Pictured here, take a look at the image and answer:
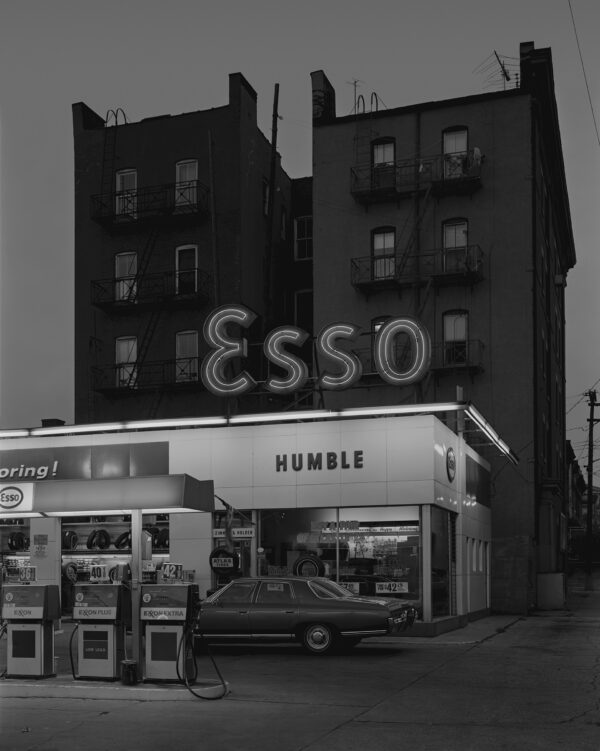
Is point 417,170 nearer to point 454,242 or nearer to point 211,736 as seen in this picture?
point 454,242

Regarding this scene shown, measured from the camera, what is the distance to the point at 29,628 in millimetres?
15664

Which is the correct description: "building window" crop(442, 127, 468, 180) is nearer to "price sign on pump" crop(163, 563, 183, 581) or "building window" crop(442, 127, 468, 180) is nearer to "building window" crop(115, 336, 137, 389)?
"building window" crop(115, 336, 137, 389)

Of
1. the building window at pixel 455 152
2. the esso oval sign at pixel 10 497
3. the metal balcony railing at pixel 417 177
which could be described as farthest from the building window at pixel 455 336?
the esso oval sign at pixel 10 497

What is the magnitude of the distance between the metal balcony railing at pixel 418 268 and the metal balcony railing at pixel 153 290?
19.1 feet

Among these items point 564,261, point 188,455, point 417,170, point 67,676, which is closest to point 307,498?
point 188,455

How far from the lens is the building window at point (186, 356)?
39469mm

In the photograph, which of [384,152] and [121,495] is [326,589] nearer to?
[121,495]

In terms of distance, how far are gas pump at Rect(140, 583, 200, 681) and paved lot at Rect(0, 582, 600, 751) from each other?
0.55 metres

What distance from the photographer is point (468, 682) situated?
16.2 metres

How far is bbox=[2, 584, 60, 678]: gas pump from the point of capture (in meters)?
15.6

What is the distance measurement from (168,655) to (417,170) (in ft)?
91.8

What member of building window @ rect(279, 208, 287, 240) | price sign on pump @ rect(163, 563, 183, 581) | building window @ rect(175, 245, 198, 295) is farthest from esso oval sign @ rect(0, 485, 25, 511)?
building window @ rect(279, 208, 287, 240)

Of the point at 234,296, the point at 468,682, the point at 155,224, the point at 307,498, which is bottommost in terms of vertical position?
the point at 468,682

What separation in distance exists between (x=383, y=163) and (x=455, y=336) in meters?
7.31
